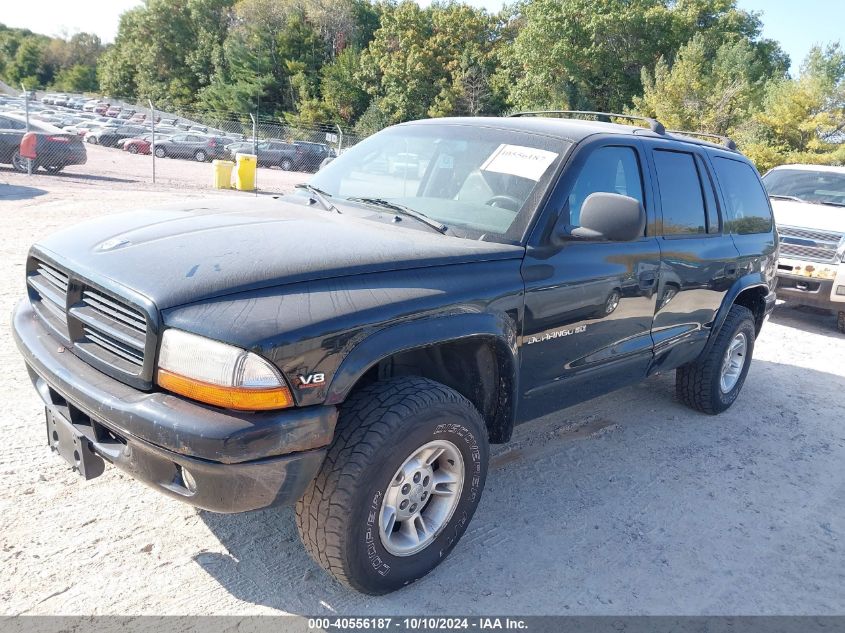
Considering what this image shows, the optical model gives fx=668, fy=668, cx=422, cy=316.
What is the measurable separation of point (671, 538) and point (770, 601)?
0.51m

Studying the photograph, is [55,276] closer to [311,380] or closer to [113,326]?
[113,326]

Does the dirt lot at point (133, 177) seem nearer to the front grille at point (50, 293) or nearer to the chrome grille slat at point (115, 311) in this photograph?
the front grille at point (50, 293)

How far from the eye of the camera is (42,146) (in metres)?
16.1

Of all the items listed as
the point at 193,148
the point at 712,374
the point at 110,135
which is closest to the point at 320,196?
the point at 712,374

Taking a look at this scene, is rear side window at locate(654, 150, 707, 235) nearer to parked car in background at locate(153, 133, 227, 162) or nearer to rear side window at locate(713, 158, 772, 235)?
rear side window at locate(713, 158, 772, 235)

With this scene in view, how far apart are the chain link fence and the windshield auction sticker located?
6.90 meters

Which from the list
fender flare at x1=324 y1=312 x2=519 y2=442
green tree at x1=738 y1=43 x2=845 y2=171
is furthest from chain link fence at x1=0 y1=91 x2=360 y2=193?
green tree at x1=738 y1=43 x2=845 y2=171

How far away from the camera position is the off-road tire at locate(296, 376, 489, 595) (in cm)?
240

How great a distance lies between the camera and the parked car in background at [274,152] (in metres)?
30.0

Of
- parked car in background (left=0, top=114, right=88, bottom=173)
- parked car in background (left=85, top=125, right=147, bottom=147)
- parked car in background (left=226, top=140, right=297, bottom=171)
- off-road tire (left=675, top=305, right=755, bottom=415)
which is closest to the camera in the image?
off-road tire (left=675, top=305, right=755, bottom=415)

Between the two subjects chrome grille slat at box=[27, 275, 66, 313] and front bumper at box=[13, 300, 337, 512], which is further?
chrome grille slat at box=[27, 275, 66, 313]

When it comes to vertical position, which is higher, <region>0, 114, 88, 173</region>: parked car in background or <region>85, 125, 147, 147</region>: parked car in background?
<region>0, 114, 88, 173</region>: parked car in background

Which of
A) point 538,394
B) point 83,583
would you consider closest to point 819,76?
point 538,394

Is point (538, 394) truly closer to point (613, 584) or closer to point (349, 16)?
point (613, 584)
